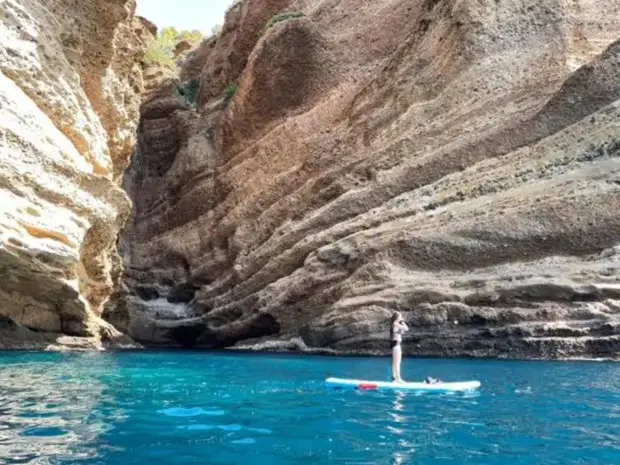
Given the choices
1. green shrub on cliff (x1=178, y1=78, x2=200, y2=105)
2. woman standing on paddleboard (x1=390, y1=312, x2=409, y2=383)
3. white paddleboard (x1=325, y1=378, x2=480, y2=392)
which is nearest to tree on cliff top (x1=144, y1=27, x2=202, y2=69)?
green shrub on cliff (x1=178, y1=78, x2=200, y2=105)

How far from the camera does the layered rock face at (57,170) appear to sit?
59.6 ft

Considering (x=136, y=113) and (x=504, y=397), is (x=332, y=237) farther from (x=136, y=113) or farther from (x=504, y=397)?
(x=504, y=397)

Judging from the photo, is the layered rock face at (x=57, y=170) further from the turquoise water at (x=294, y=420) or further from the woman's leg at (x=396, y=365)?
the woman's leg at (x=396, y=365)

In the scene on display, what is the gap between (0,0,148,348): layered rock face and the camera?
18.2m

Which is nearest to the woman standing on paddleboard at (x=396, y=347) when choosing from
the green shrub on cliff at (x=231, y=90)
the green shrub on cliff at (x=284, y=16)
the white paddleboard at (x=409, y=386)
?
the white paddleboard at (x=409, y=386)

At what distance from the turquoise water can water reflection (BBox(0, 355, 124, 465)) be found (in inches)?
0.6

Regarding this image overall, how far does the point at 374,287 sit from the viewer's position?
21.5 metres

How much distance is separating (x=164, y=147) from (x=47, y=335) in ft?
73.6

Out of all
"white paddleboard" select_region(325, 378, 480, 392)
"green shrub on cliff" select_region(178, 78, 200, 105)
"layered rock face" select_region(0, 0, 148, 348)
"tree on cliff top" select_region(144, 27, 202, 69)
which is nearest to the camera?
"white paddleboard" select_region(325, 378, 480, 392)

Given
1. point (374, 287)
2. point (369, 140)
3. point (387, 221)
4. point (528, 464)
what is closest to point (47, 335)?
point (374, 287)

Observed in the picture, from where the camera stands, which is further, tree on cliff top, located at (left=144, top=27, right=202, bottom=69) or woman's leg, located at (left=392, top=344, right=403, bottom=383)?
tree on cliff top, located at (left=144, top=27, right=202, bottom=69)

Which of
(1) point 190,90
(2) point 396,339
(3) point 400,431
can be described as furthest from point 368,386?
(1) point 190,90

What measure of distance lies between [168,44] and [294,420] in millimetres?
60416

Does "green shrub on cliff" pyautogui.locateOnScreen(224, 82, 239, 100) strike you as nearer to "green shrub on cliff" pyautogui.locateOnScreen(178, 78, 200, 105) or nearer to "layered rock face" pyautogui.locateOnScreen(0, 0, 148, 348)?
"green shrub on cliff" pyautogui.locateOnScreen(178, 78, 200, 105)
